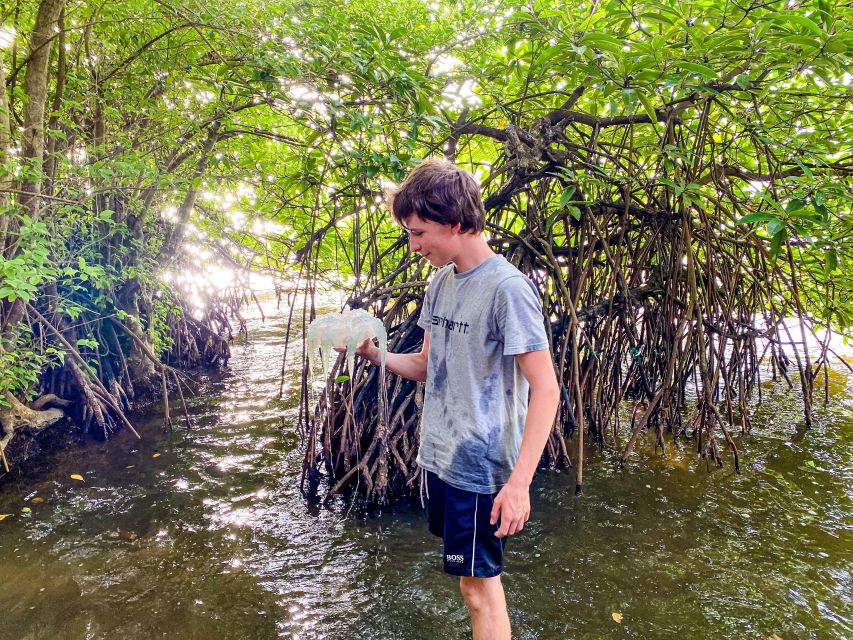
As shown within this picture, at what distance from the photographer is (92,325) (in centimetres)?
428

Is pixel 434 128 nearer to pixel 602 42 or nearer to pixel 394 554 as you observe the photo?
pixel 602 42

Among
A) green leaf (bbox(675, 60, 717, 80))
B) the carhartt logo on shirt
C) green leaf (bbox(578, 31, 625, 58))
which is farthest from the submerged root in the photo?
green leaf (bbox(675, 60, 717, 80))

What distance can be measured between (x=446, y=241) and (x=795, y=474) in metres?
3.32

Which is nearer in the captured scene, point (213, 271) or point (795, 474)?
point (795, 474)

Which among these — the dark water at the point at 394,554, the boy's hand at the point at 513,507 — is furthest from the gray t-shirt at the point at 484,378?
the dark water at the point at 394,554

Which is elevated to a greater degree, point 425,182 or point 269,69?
point 269,69

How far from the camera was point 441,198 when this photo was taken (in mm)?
1332

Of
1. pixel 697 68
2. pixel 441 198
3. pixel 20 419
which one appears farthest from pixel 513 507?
pixel 20 419

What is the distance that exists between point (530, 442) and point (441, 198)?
707 mm

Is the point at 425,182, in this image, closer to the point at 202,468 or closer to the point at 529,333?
the point at 529,333

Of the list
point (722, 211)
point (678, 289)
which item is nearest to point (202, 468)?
point (678, 289)

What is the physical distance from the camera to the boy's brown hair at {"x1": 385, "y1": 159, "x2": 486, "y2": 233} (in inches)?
52.7

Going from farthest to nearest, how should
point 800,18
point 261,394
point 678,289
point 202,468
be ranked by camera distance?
point 261,394
point 202,468
point 678,289
point 800,18

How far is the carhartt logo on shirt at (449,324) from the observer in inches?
55.7
